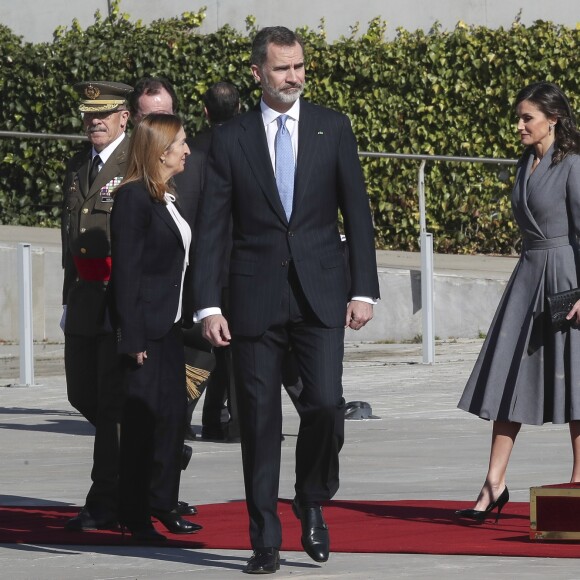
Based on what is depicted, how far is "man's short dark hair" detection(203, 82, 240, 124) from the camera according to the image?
9836 mm

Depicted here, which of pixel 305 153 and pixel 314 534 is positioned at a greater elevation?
pixel 305 153

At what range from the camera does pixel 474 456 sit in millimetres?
9570

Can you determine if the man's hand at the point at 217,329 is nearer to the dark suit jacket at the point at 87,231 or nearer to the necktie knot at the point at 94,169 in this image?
the dark suit jacket at the point at 87,231

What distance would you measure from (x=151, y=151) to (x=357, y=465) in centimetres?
267

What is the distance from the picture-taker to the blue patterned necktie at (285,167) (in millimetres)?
6531

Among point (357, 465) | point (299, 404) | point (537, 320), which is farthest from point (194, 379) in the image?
point (299, 404)

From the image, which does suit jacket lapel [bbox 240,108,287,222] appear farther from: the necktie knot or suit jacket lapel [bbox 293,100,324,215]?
the necktie knot

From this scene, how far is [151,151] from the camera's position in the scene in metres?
7.30

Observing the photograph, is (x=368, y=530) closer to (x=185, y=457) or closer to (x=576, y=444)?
(x=576, y=444)

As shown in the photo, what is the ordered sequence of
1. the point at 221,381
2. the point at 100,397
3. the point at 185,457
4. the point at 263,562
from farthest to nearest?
1. the point at 221,381
2. the point at 185,457
3. the point at 100,397
4. the point at 263,562

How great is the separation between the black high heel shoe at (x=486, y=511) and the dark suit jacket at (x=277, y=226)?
1.30 metres

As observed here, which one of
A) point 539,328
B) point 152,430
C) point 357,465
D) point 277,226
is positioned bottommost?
point 357,465

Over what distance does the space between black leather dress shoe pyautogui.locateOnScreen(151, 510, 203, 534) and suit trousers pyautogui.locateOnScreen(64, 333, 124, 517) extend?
33cm

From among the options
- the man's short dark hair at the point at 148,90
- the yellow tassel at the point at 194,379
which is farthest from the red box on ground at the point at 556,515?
the yellow tassel at the point at 194,379
